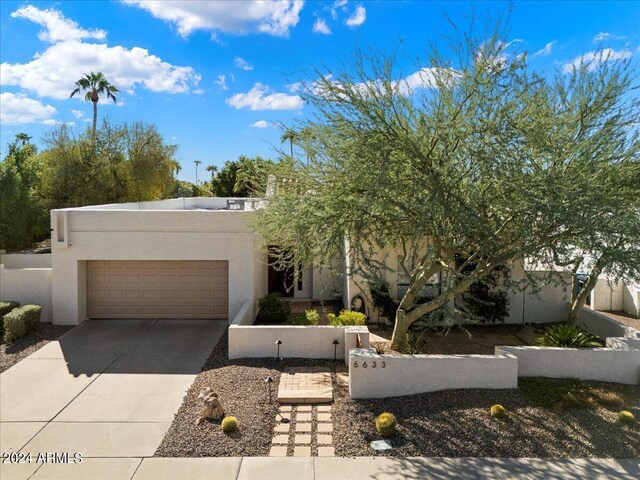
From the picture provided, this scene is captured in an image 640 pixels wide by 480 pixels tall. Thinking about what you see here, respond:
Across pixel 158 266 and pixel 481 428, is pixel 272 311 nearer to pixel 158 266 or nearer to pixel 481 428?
pixel 158 266

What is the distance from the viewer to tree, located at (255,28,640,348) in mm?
7938

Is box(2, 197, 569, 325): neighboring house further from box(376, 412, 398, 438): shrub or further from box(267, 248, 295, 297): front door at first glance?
box(376, 412, 398, 438): shrub

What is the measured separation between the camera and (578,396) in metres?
8.64

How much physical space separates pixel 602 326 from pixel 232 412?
10425 mm

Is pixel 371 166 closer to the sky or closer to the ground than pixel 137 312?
closer to the sky

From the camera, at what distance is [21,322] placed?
12.3 m

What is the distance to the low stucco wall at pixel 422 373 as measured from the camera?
8664mm

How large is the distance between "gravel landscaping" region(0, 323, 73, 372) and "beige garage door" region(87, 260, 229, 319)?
1.39m

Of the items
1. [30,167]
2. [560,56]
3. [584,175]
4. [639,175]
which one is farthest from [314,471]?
[30,167]

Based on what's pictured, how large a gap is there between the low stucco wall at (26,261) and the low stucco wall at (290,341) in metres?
11.8

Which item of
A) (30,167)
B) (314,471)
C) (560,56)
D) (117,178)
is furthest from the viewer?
(117,178)

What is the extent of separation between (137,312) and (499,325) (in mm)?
11870

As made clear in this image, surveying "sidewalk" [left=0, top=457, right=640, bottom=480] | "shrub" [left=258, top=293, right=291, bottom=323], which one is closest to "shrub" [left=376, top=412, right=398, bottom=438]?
"sidewalk" [left=0, top=457, right=640, bottom=480]

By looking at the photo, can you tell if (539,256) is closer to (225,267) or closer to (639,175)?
(639,175)
